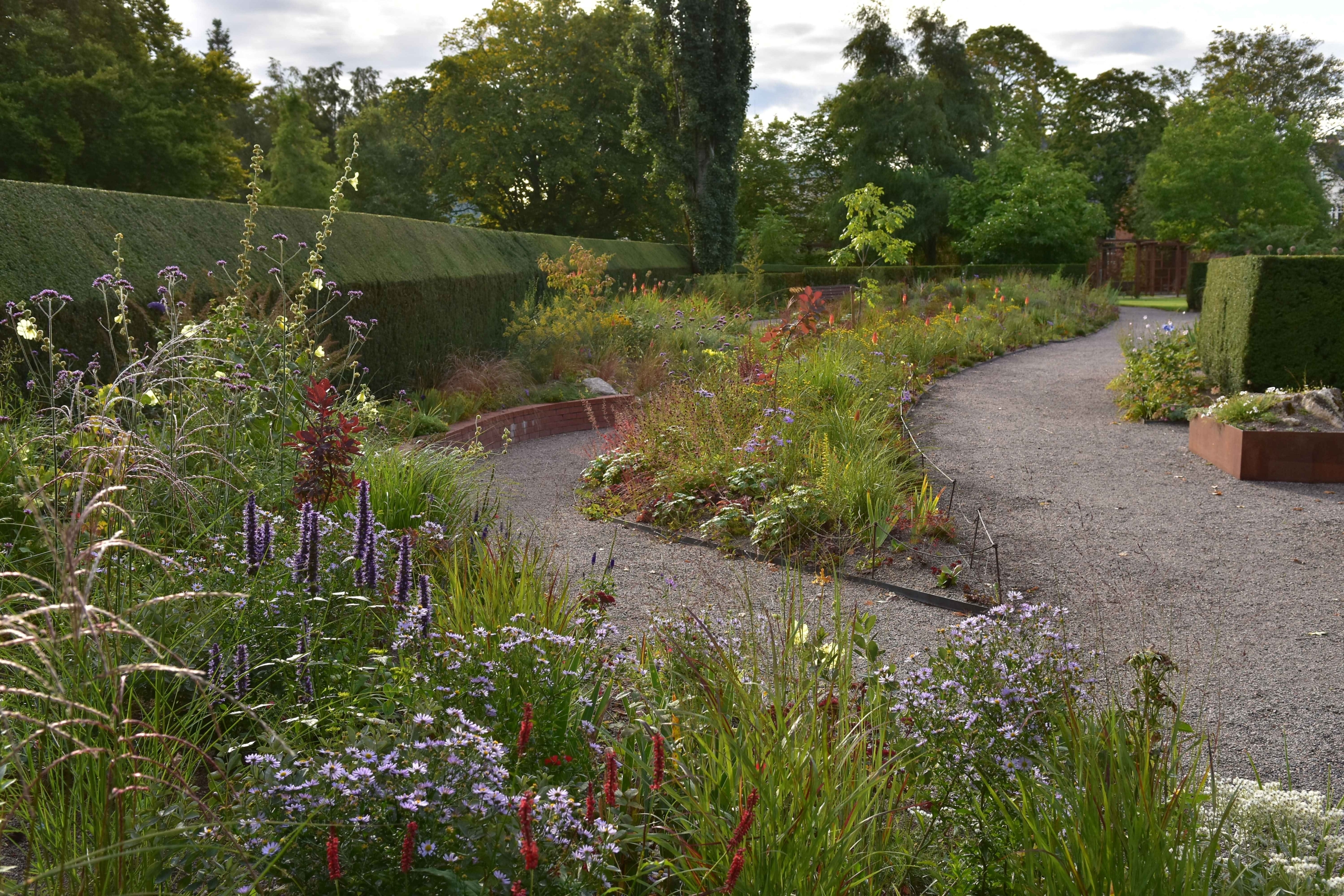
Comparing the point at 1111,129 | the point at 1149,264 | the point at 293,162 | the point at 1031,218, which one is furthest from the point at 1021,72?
the point at 293,162

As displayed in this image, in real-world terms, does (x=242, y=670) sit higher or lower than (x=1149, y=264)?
lower

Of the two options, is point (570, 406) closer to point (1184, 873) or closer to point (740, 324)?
point (740, 324)

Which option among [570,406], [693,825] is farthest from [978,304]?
[693,825]

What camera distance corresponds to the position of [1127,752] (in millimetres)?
2127

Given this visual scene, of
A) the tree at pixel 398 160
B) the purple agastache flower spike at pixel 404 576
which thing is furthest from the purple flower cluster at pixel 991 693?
the tree at pixel 398 160

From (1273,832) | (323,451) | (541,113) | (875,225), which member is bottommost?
(1273,832)

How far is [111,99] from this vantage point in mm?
22859

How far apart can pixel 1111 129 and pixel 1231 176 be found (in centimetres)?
1213

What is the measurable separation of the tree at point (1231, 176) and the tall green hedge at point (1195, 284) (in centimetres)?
767

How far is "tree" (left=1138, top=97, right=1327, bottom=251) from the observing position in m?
32.7

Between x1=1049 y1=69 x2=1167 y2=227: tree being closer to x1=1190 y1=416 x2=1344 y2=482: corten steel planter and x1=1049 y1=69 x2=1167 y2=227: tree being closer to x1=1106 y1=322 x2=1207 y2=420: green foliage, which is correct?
x1=1106 y1=322 x2=1207 y2=420: green foliage

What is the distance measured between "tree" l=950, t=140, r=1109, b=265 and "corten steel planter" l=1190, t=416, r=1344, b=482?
25206 millimetres

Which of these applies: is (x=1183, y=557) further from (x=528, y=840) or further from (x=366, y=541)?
(x=528, y=840)

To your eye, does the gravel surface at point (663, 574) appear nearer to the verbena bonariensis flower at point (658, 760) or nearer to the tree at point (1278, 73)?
the verbena bonariensis flower at point (658, 760)
